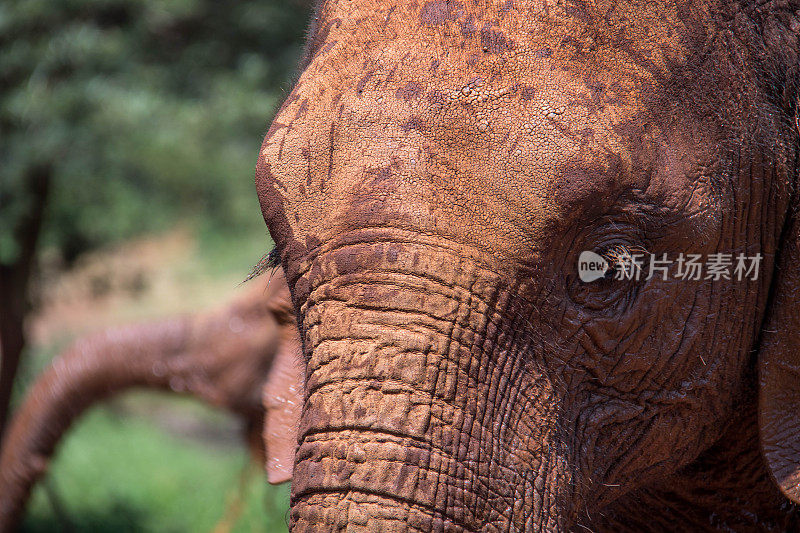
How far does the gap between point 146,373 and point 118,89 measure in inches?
64.6

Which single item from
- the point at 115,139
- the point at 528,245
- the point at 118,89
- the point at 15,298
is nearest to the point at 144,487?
the point at 15,298

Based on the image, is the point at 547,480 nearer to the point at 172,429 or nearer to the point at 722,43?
the point at 722,43

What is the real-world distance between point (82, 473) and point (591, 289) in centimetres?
648

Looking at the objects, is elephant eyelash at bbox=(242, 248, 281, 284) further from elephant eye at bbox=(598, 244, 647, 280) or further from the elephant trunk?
elephant eye at bbox=(598, 244, 647, 280)

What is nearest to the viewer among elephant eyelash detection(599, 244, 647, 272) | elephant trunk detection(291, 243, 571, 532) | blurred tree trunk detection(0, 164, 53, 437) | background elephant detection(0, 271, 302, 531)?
elephant trunk detection(291, 243, 571, 532)

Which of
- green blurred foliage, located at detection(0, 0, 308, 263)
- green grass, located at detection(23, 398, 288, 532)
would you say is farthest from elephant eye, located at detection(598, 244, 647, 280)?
green grass, located at detection(23, 398, 288, 532)

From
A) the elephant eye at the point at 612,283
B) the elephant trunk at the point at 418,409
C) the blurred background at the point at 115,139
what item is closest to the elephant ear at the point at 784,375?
the elephant eye at the point at 612,283

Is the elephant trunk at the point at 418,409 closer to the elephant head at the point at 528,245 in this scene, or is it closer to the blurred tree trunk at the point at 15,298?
the elephant head at the point at 528,245

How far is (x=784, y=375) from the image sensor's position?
6.69 feet

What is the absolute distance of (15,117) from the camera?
4.83 metres

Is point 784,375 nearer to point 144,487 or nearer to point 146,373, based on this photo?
point 146,373

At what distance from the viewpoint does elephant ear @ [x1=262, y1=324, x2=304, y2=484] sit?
2.57m

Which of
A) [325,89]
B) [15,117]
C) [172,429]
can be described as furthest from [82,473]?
[325,89]

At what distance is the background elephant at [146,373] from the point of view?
5250 millimetres
